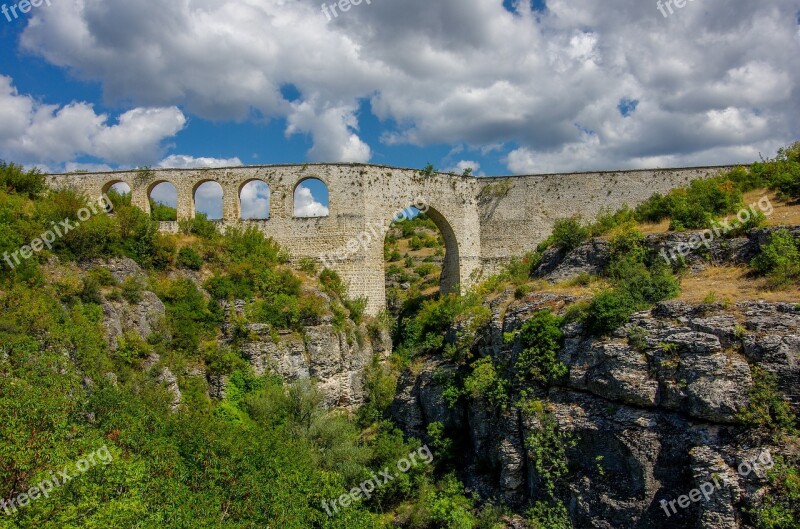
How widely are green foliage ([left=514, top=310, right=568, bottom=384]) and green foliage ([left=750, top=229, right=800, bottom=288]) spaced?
5.36 metres

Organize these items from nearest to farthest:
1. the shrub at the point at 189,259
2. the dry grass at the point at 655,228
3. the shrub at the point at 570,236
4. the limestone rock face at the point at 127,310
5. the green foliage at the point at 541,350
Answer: the green foliage at the point at 541,350 < the limestone rock face at the point at 127,310 < the dry grass at the point at 655,228 < the shrub at the point at 570,236 < the shrub at the point at 189,259

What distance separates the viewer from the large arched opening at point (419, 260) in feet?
93.9

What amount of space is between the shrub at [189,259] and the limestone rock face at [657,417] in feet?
44.5

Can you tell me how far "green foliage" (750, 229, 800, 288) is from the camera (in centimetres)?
1467

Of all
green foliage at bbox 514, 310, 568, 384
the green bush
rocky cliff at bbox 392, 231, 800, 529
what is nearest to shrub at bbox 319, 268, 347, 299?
rocky cliff at bbox 392, 231, 800, 529

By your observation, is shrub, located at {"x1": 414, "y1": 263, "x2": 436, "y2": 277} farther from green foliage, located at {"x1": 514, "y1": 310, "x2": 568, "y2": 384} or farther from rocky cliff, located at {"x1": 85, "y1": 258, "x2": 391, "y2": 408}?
green foliage, located at {"x1": 514, "y1": 310, "x2": 568, "y2": 384}

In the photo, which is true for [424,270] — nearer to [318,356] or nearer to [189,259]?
[318,356]

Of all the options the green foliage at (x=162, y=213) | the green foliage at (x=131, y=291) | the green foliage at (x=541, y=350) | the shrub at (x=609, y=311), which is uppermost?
the green foliage at (x=162, y=213)

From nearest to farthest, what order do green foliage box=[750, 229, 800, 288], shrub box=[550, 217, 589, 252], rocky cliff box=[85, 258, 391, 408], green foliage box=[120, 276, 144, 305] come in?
green foliage box=[750, 229, 800, 288] → rocky cliff box=[85, 258, 391, 408] → green foliage box=[120, 276, 144, 305] → shrub box=[550, 217, 589, 252]

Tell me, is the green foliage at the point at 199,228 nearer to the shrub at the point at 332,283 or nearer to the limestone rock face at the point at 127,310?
the limestone rock face at the point at 127,310

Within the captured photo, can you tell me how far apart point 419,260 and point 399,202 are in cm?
1371

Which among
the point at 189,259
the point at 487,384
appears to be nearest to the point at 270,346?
the point at 189,259

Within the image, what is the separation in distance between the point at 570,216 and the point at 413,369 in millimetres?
11927

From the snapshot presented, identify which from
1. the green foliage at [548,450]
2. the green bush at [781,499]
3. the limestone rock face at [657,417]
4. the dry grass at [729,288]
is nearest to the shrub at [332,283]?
the limestone rock face at [657,417]
